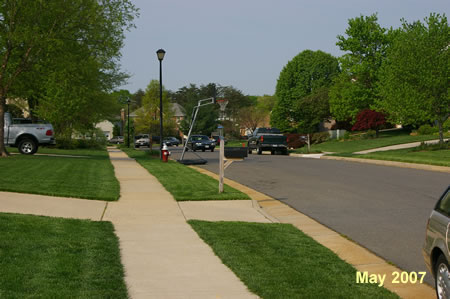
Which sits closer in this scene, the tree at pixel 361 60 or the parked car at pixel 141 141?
the tree at pixel 361 60

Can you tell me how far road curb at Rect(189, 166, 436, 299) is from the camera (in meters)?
5.75

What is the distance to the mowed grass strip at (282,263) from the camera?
549cm

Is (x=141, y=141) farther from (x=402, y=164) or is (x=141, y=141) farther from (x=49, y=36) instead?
(x=402, y=164)

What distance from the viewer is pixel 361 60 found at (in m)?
57.0

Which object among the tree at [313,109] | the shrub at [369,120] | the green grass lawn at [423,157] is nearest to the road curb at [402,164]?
the green grass lawn at [423,157]

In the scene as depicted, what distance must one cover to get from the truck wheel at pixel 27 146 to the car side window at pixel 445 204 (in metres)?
27.2

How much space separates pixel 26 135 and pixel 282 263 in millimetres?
25737

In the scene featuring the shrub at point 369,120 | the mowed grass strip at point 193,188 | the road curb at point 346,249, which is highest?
the shrub at point 369,120

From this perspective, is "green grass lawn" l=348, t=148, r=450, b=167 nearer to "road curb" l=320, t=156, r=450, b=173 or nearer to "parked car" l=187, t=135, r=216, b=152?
"road curb" l=320, t=156, r=450, b=173

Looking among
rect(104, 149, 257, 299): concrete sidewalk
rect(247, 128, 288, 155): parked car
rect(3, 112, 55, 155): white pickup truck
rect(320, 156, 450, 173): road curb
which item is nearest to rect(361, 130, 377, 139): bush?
rect(247, 128, 288, 155): parked car

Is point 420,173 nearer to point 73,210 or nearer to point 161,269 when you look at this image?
point 73,210

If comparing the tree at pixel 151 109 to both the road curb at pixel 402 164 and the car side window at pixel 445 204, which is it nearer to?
the road curb at pixel 402 164

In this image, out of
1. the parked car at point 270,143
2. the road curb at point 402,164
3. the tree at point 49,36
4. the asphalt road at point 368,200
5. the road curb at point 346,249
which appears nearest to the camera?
the road curb at point 346,249

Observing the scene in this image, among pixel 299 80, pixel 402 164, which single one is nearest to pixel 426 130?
pixel 402 164
